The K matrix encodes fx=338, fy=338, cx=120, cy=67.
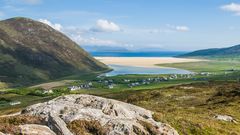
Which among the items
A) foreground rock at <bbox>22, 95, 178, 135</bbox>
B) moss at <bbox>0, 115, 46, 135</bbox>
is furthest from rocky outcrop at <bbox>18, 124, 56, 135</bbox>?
moss at <bbox>0, 115, 46, 135</bbox>

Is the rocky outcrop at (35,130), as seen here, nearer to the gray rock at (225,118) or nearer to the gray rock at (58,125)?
the gray rock at (58,125)

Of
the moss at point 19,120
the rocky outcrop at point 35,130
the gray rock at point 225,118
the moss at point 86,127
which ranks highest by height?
the moss at point 19,120

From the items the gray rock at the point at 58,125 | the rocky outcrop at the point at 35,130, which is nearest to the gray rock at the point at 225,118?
the gray rock at the point at 58,125

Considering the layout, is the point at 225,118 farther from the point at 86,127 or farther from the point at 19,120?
the point at 19,120

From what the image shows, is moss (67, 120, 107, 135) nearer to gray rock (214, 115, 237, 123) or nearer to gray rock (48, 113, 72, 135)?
gray rock (48, 113, 72, 135)

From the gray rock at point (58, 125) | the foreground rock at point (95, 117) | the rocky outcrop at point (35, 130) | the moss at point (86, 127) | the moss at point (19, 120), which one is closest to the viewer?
the rocky outcrop at point (35, 130)

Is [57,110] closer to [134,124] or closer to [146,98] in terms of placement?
[134,124]

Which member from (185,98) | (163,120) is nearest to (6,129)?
(163,120)
